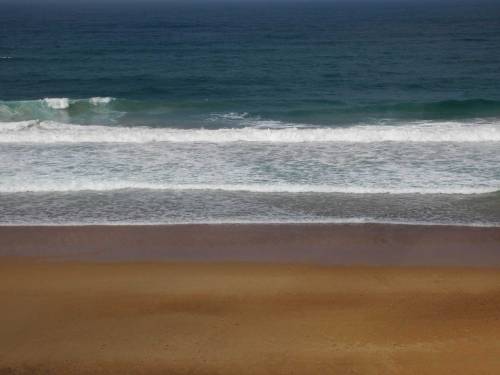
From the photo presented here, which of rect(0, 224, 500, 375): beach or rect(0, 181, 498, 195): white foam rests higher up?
rect(0, 181, 498, 195): white foam

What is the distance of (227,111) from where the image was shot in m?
25.5

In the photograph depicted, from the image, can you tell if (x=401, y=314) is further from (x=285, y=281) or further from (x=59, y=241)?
(x=59, y=241)

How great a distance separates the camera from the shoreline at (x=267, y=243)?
38.2 ft

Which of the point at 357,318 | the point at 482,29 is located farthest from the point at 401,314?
the point at 482,29

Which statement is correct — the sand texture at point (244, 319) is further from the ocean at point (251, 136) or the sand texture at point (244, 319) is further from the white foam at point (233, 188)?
the white foam at point (233, 188)

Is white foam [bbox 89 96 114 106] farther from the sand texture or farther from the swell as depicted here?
the sand texture

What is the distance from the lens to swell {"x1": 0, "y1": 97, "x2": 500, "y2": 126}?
79.0 feet

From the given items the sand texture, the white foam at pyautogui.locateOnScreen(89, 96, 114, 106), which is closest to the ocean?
the white foam at pyautogui.locateOnScreen(89, 96, 114, 106)

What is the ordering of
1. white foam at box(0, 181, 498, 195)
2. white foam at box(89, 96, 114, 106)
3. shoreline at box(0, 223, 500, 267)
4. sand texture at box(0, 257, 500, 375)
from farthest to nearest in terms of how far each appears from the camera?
white foam at box(89, 96, 114, 106) → white foam at box(0, 181, 498, 195) → shoreline at box(0, 223, 500, 267) → sand texture at box(0, 257, 500, 375)

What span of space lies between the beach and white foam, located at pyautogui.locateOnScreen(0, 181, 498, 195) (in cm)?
234

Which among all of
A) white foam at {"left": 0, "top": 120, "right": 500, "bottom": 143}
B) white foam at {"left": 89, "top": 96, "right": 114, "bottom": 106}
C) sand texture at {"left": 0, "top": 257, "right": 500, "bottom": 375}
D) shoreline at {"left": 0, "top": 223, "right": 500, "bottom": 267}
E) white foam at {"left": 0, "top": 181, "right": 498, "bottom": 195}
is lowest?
sand texture at {"left": 0, "top": 257, "right": 500, "bottom": 375}

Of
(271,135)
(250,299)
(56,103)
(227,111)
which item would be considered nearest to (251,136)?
(271,135)

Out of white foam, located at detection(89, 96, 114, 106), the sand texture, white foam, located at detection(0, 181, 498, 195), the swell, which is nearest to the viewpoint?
the sand texture

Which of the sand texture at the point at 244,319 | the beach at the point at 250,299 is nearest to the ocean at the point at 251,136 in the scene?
the beach at the point at 250,299
